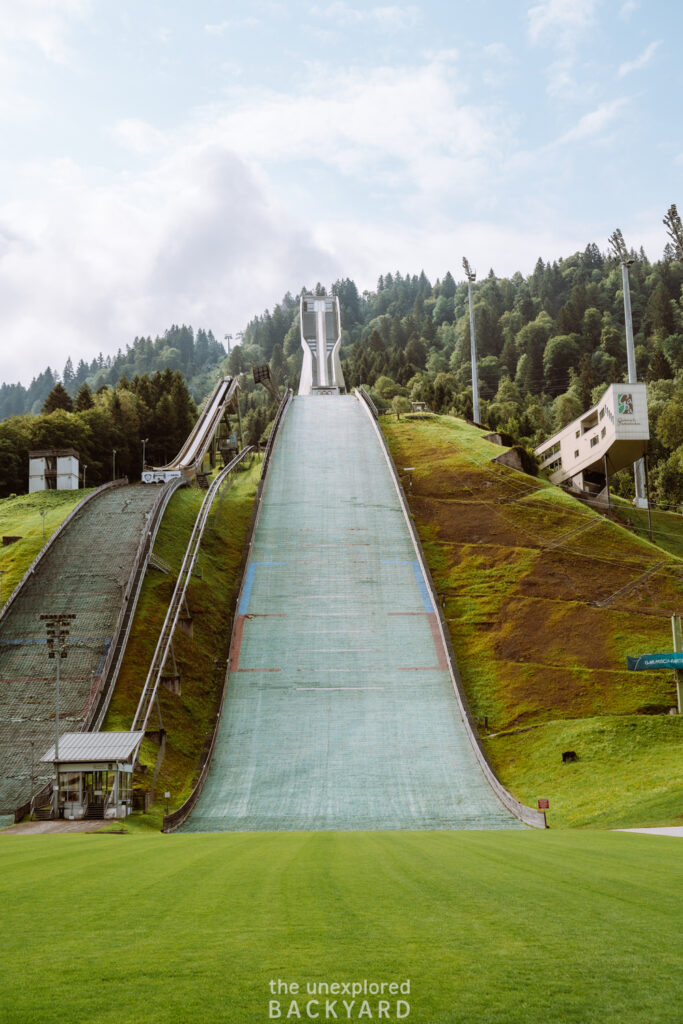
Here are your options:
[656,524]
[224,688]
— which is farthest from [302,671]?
[656,524]

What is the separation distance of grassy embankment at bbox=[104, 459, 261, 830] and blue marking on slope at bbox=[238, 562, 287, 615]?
0.39 meters

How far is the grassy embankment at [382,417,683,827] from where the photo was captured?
72.8 feet

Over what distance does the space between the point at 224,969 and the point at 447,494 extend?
42.5m

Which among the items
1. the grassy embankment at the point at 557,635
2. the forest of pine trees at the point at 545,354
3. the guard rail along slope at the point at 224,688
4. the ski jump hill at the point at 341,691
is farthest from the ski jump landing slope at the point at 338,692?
the forest of pine trees at the point at 545,354

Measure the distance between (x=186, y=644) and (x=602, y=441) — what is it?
1040 inches

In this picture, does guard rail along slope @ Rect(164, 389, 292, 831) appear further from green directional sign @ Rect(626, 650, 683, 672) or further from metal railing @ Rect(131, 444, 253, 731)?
green directional sign @ Rect(626, 650, 683, 672)

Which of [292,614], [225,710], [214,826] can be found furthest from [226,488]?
[214,826]

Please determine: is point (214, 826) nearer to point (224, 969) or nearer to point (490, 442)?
point (224, 969)

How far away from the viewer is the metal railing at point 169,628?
83.3 ft

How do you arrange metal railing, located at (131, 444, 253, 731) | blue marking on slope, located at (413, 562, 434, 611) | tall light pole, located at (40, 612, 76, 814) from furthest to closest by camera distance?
blue marking on slope, located at (413, 562, 434, 611), metal railing, located at (131, 444, 253, 731), tall light pole, located at (40, 612, 76, 814)

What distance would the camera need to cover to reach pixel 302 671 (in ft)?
98.0

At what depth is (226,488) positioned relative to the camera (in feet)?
162

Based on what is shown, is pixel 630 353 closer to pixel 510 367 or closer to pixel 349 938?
pixel 349 938

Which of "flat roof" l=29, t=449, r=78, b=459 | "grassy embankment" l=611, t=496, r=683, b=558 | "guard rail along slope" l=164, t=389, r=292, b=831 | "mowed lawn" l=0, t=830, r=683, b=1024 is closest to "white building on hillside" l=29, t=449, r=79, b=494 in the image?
"flat roof" l=29, t=449, r=78, b=459
